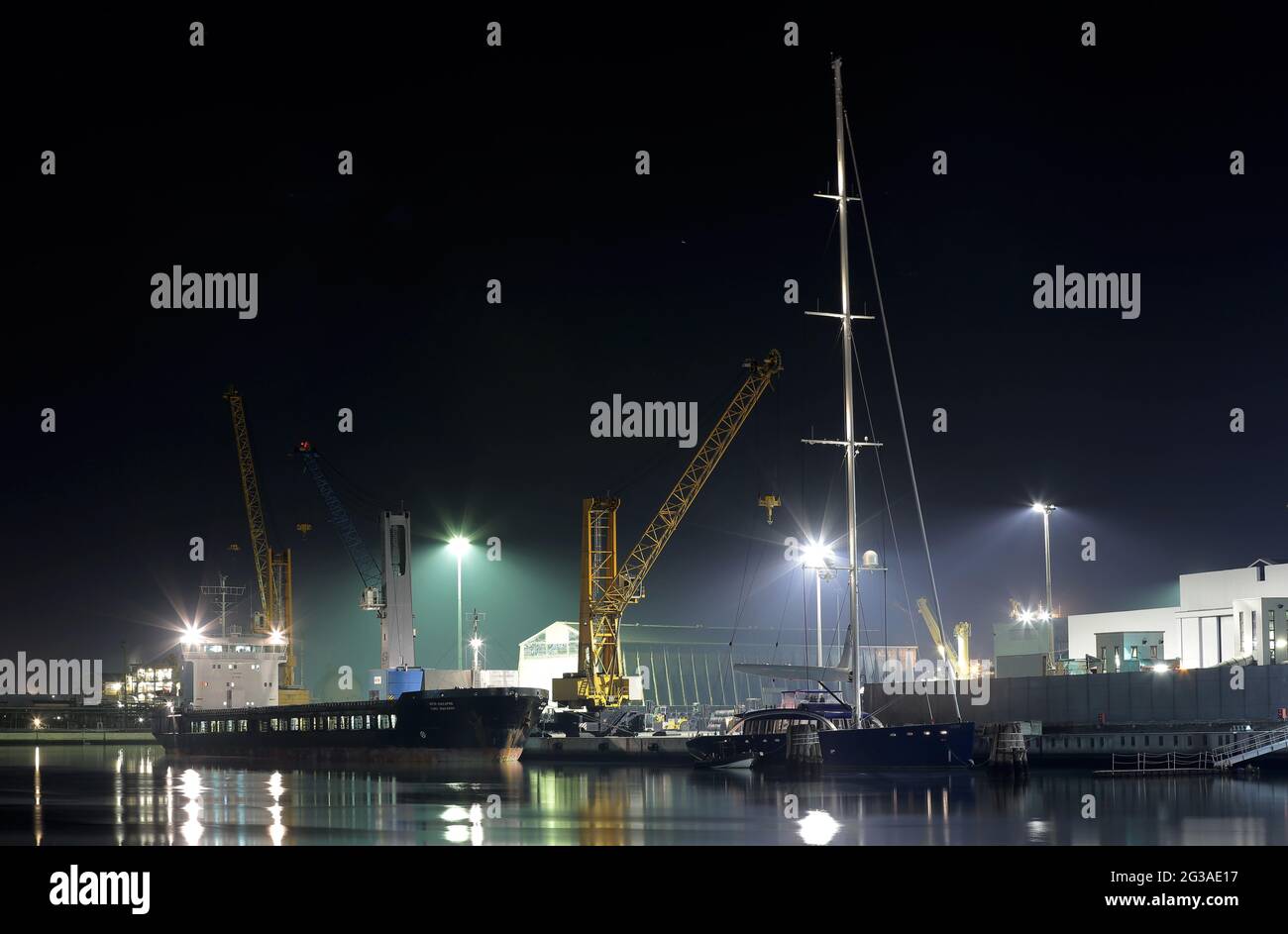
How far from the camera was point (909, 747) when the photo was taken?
211 feet

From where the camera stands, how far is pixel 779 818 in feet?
152

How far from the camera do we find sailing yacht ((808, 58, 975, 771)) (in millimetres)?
64188

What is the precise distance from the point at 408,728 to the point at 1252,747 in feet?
166

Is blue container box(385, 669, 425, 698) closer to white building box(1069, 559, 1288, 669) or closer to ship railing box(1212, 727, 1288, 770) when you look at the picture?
white building box(1069, 559, 1288, 669)

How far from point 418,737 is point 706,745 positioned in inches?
897

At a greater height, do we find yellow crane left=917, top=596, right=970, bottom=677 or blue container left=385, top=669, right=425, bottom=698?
yellow crane left=917, top=596, right=970, bottom=677

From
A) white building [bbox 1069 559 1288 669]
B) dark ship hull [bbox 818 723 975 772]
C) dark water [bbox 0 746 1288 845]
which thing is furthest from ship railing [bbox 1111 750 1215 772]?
white building [bbox 1069 559 1288 669]

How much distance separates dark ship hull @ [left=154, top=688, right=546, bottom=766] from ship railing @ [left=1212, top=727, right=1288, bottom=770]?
139 ft

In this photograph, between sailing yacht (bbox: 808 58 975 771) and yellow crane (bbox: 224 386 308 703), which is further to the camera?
yellow crane (bbox: 224 386 308 703)

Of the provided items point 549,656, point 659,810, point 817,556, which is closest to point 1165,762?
point 817,556

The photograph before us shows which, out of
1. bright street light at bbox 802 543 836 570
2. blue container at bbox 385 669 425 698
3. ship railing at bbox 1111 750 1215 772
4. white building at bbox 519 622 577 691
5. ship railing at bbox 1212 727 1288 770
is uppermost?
bright street light at bbox 802 543 836 570
